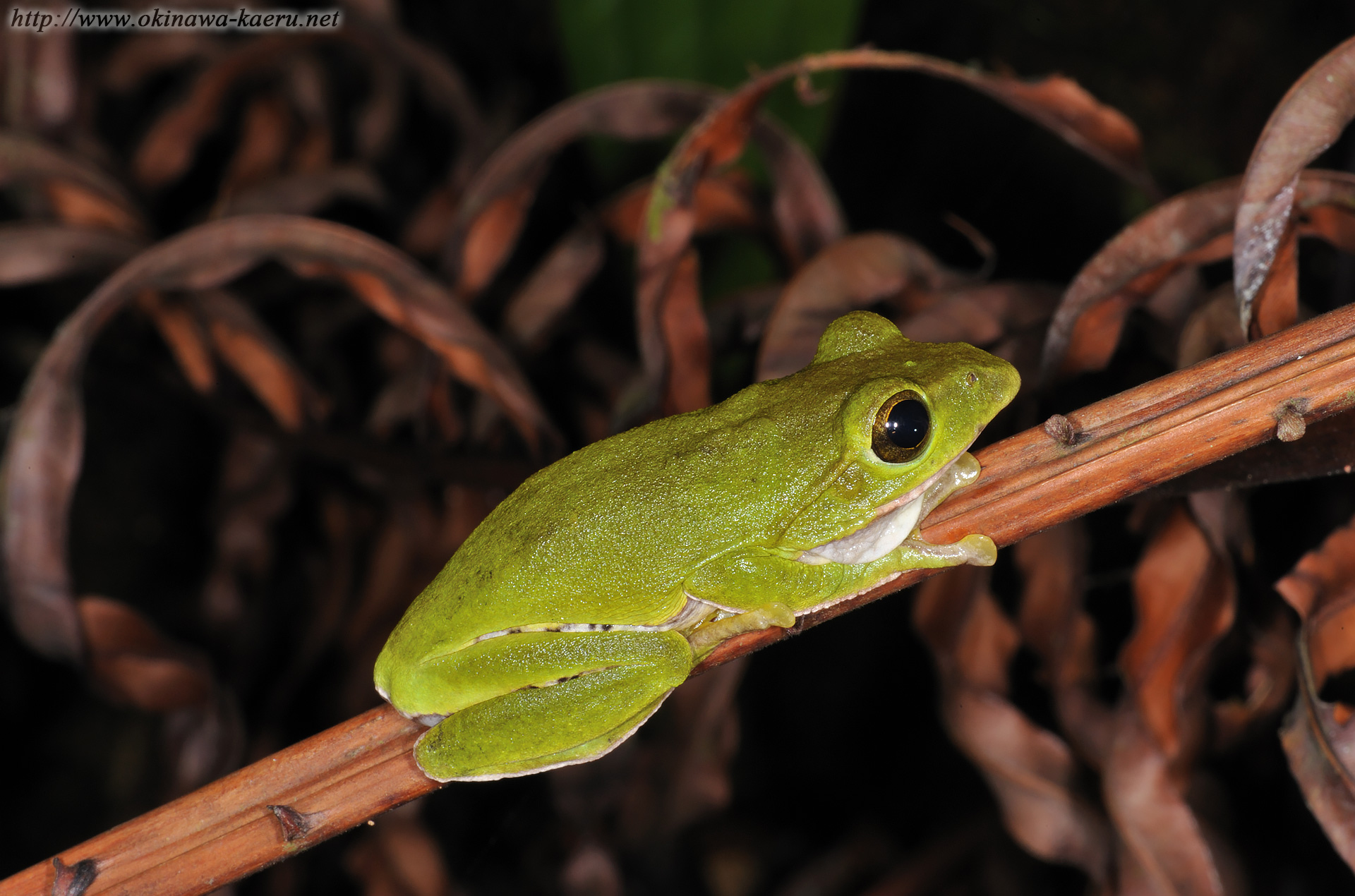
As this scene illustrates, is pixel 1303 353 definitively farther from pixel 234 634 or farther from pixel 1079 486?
pixel 234 634

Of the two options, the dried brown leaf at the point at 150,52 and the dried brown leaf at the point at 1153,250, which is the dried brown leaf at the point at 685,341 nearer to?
the dried brown leaf at the point at 1153,250

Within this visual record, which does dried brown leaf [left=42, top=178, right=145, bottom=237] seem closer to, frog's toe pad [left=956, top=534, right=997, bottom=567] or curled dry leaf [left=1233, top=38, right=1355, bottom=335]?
frog's toe pad [left=956, top=534, right=997, bottom=567]

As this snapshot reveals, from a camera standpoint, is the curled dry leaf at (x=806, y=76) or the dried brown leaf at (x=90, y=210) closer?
the curled dry leaf at (x=806, y=76)

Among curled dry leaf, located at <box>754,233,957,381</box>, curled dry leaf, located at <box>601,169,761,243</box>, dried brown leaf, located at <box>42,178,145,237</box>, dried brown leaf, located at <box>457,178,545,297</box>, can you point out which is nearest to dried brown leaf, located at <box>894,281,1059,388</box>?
curled dry leaf, located at <box>754,233,957,381</box>

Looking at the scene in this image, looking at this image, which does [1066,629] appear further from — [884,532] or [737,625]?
[737,625]

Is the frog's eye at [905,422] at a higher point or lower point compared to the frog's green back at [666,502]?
higher

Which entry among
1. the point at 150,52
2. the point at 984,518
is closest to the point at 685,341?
the point at 984,518

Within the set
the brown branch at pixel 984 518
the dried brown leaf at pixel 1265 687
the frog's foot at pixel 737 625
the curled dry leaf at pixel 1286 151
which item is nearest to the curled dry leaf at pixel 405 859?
the brown branch at pixel 984 518

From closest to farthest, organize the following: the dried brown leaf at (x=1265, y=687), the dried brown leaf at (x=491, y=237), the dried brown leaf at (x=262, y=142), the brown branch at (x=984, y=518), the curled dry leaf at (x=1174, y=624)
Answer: the brown branch at (x=984, y=518), the curled dry leaf at (x=1174, y=624), the dried brown leaf at (x=1265, y=687), the dried brown leaf at (x=491, y=237), the dried brown leaf at (x=262, y=142)
